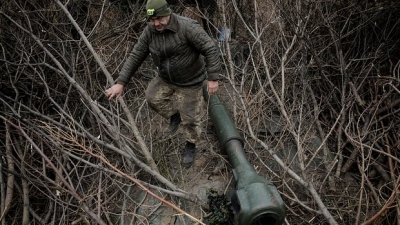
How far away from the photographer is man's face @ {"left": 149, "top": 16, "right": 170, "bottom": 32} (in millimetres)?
3600

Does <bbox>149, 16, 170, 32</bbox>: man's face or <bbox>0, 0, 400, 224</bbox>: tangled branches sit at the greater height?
<bbox>149, 16, 170, 32</bbox>: man's face

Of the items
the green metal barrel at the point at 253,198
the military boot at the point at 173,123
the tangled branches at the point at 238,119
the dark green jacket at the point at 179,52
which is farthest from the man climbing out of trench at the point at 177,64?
the green metal barrel at the point at 253,198

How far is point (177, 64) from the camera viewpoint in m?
3.95

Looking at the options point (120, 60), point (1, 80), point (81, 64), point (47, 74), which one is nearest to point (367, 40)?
point (120, 60)

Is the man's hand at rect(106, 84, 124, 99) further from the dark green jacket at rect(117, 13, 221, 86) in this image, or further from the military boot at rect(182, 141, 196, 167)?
the military boot at rect(182, 141, 196, 167)

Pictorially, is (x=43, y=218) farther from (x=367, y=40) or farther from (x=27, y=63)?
(x=367, y=40)

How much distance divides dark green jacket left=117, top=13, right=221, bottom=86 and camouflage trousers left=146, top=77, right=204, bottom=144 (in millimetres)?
91

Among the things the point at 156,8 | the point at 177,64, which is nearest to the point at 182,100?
the point at 177,64

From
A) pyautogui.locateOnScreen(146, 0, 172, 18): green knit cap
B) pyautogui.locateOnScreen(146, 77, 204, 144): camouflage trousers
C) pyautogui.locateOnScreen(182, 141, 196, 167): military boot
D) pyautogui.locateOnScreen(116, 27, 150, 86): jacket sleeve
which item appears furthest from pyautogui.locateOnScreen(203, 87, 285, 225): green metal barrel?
pyautogui.locateOnScreen(146, 0, 172, 18): green knit cap

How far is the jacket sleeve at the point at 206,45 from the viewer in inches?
148

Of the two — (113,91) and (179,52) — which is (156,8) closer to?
(179,52)

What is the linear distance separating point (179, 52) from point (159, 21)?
379 millimetres

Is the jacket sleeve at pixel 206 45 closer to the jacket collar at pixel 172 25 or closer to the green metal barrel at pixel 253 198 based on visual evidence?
the jacket collar at pixel 172 25

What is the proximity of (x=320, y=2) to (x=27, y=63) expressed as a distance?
3.90 meters
